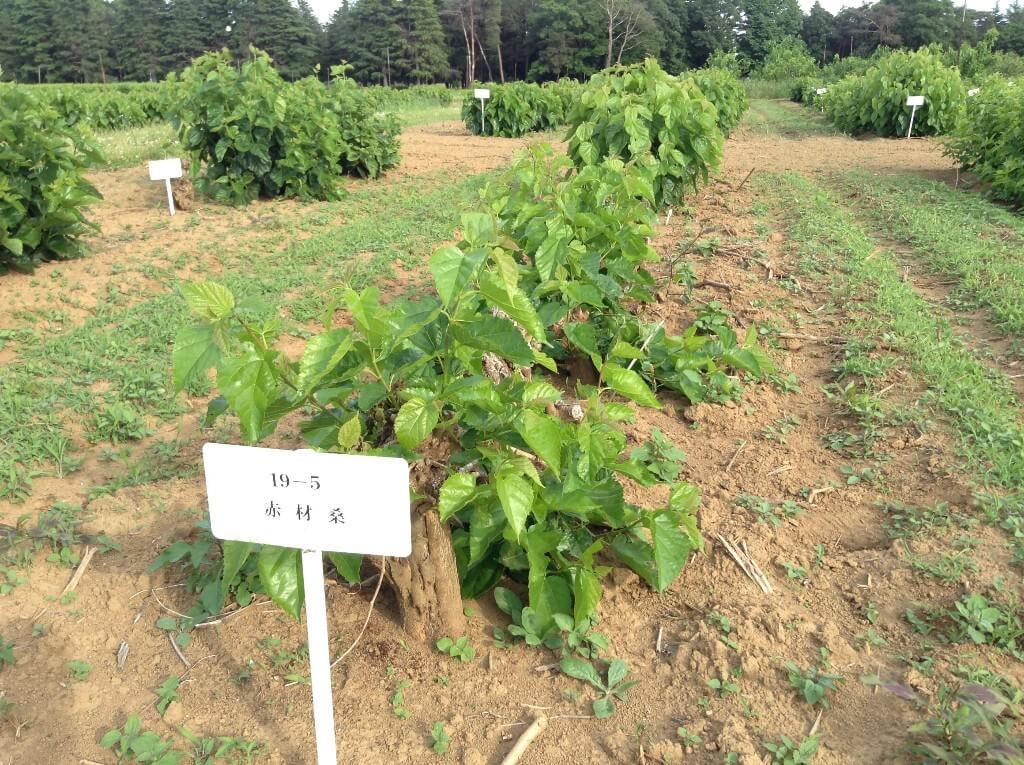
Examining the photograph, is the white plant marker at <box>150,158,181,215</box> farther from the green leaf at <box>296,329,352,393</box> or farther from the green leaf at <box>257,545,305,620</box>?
the green leaf at <box>257,545,305,620</box>

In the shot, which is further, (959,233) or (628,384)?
(959,233)

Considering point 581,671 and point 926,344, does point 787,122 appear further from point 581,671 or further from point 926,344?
point 581,671

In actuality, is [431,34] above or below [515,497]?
above

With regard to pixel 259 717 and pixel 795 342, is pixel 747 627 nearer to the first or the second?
pixel 259 717

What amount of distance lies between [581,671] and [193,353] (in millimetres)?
1275

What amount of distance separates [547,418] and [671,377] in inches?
76.9

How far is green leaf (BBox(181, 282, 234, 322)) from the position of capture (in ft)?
5.48

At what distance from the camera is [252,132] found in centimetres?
788

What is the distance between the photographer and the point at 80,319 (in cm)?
499

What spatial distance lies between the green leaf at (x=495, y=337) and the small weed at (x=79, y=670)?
4.51 ft

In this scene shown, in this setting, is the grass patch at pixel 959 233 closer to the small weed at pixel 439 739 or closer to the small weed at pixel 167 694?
the small weed at pixel 439 739

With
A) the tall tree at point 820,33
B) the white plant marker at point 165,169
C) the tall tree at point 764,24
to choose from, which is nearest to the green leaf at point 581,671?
the white plant marker at point 165,169

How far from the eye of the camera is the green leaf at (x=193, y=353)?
1666 millimetres

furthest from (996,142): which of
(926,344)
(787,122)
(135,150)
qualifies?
(787,122)
